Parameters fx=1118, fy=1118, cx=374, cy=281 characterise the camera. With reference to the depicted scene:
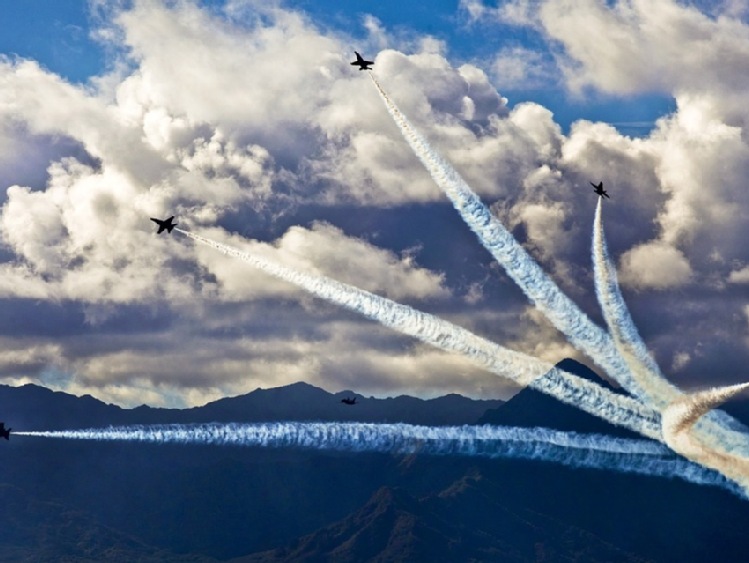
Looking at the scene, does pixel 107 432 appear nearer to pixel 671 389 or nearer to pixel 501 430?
pixel 501 430

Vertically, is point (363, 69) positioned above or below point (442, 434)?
above

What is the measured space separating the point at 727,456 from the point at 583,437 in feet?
63.4

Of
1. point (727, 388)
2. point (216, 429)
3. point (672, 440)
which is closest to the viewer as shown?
point (727, 388)

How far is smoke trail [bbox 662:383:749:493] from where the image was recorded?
130875mm

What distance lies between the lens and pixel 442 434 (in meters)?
150

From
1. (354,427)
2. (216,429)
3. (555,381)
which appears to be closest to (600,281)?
(555,381)

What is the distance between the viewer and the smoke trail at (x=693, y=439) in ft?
429

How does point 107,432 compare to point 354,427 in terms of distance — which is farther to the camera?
point 354,427

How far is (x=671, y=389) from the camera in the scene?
13812cm

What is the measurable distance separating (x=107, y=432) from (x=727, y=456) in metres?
78.0

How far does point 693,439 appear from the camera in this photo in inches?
5586

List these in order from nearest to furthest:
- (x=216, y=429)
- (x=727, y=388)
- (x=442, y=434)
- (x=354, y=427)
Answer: (x=727, y=388) → (x=216, y=429) → (x=442, y=434) → (x=354, y=427)

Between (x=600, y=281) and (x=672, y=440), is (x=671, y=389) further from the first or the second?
(x=600, y=281)

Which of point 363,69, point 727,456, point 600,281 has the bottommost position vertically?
point 727,456
